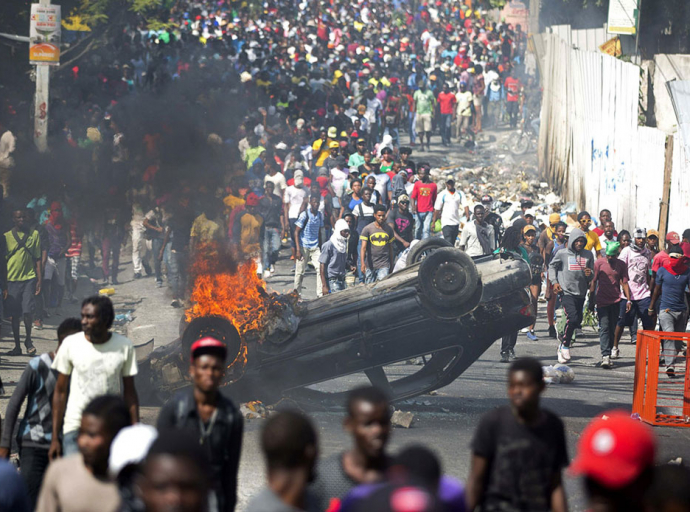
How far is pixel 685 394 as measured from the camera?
9.01m

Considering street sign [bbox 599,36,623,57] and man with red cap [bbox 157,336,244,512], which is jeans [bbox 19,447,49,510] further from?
street sign [bbox 599,36,623,57]

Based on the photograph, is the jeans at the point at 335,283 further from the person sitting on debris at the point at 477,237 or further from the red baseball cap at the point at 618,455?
the red baseball cap at the point at 618,455

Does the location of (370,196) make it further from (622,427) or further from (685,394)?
(622,427)

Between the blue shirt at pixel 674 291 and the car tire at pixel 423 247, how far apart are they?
312 centimetres

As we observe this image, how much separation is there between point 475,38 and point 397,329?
941 inches

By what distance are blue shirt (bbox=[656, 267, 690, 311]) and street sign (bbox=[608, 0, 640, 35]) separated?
332 inches

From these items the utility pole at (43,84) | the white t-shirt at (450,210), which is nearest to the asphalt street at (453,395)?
the white t-shirt at (450,210)

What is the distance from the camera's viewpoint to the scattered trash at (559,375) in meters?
10.8

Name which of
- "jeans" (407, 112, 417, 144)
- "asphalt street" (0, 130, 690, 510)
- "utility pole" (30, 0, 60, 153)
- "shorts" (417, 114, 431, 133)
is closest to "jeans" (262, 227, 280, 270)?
"asphalt street" (0, 130, 690, 510)

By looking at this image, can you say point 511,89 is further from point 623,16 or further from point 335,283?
point 335,283

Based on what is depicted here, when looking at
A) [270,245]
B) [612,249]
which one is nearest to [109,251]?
[270,245]

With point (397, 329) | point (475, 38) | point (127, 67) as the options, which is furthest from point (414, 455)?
point (475, 38)

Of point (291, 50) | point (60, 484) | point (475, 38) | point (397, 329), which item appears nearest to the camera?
point (60, 484)

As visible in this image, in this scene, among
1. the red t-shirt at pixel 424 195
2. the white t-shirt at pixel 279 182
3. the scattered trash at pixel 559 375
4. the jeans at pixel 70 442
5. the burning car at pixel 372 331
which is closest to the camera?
the jeans at pixel 70 442
